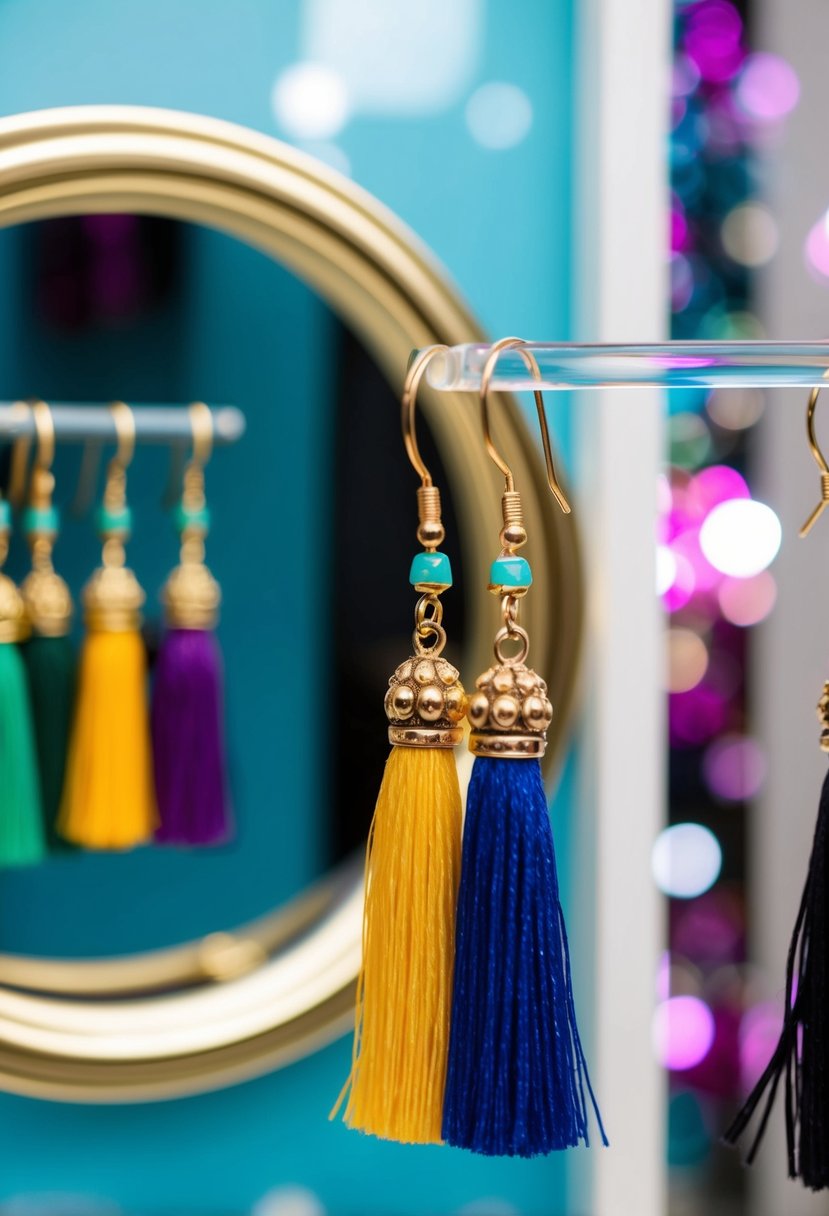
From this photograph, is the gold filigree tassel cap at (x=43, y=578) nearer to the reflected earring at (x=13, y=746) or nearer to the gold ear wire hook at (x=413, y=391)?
the reflected earring at (x=13, y=746)

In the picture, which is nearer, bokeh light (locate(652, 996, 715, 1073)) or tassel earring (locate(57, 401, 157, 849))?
tassel earring (locate(57, 401, 157, 849))

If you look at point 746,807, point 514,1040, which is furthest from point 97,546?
point 746,807

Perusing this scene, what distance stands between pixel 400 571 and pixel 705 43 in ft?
2.61

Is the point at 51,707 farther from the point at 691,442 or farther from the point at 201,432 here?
the point at 691,442

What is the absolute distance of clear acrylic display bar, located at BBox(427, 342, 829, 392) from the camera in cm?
36

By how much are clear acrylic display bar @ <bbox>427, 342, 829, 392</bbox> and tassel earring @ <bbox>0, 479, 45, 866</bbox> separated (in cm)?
27

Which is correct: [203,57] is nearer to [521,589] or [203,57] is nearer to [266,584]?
[266,584]

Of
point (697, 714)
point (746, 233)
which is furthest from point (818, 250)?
point (697, 714)

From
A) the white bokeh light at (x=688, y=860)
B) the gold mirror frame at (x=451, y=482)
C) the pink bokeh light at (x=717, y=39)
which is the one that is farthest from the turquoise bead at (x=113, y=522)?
the pink bokeh light at (x=717, y=39)

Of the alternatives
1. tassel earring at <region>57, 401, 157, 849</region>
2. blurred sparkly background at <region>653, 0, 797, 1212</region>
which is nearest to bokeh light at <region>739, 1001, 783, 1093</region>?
blurred sparkly background at <region>653, 0, 797, 1212</region>

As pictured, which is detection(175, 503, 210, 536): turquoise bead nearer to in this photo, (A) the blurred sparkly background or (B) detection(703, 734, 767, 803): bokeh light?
(A) the blurred sparkly background

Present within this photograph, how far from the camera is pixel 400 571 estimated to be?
61 cm

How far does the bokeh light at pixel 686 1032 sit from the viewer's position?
1129mm

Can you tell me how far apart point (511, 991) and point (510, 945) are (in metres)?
0.01
